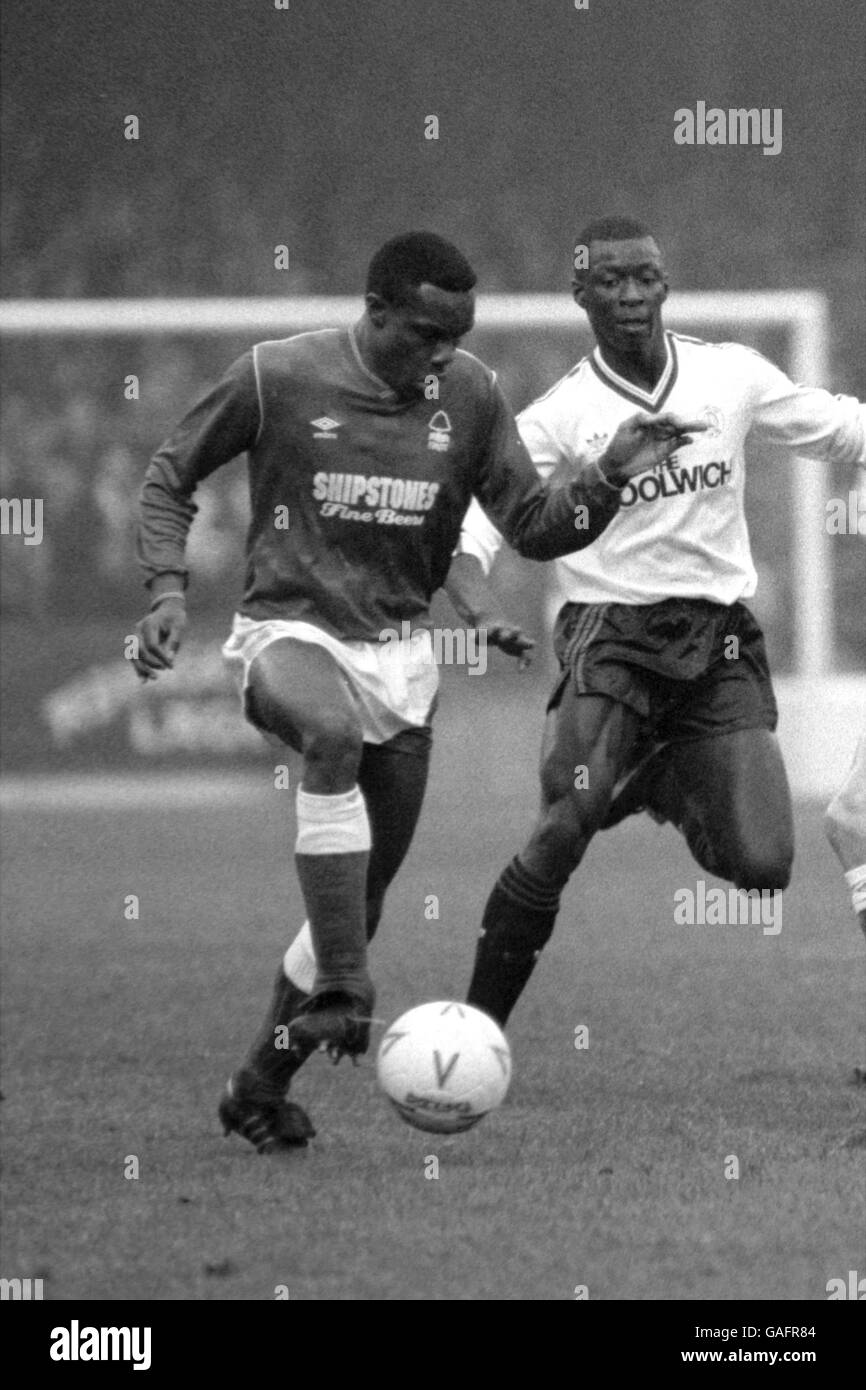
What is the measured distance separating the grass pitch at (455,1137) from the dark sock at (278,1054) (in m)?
0.18

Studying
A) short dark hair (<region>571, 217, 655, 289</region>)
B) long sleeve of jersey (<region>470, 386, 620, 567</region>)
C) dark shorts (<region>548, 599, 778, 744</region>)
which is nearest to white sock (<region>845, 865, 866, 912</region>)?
dark shorts (<region>548, 599, 778, 744</region>)

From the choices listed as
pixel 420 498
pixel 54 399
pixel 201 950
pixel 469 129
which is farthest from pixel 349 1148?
pixel 469 129

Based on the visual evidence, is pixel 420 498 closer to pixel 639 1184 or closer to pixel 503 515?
pixel 503 515

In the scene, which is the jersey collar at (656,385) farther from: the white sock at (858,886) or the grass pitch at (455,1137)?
the grass pitch at (455,1137)

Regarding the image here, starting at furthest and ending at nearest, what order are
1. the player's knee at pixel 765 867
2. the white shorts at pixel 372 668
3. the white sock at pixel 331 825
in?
the player's knee at pixel 765 867 → the white shorts at pixel 372 668 → the white sock at pixel 331 825

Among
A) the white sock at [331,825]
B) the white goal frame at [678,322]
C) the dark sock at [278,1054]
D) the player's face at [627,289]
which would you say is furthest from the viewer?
the white goal frame at [678,322]

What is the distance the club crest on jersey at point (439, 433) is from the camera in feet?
18.7

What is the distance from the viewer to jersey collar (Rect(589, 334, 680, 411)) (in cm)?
640

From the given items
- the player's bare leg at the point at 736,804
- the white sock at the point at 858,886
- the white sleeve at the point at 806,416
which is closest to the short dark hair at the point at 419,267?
the white sleeve at the point at 806,416

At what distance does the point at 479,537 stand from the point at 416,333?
89cm

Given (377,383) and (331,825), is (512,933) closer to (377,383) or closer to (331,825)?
(331,825)

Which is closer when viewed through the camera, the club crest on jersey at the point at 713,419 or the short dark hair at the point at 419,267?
the short dark hair at the point at 419,267

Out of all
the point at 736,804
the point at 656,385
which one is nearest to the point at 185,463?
the point at 656,385

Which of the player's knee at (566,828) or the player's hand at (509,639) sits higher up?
the player's hand at (509,639)
